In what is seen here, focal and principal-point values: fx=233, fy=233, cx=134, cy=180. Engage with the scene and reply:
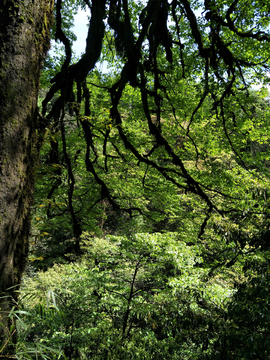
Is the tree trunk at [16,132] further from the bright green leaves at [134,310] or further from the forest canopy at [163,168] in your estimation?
the bright green leaves at [134,310]

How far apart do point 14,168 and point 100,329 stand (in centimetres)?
555

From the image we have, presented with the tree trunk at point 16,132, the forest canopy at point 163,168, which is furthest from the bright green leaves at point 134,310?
the tree trunk at point 16,132

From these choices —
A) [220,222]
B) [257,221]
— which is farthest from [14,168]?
[257,221]

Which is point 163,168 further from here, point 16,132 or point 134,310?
point 134,310

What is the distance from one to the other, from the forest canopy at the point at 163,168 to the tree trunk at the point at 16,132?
97 mm

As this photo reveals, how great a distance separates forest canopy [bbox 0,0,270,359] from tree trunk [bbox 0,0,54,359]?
10cm

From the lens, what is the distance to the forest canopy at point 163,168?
224 centimetres

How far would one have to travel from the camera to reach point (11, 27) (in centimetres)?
94

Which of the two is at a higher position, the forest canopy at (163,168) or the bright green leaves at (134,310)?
the forest canopy at (163,168)

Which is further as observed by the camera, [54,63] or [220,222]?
[54,63]

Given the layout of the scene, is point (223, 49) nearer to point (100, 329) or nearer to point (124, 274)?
point (100, 329)

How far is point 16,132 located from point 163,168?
1.53 meters

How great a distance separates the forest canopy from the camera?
2.24 m

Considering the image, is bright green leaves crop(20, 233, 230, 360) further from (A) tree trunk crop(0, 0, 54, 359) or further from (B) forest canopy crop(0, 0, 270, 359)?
(A) tree trunk crop(0, 0, 54, 359)
